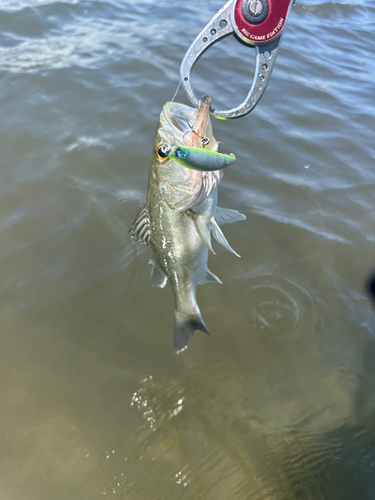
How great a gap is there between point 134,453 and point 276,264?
224 cm

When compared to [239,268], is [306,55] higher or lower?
higher

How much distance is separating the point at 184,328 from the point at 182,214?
98 cm

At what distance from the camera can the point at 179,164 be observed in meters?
2.15

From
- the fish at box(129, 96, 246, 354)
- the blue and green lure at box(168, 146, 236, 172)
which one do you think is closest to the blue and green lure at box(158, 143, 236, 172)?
the blue and green lure at box(168, 146, 236, 172)

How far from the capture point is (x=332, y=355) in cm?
302

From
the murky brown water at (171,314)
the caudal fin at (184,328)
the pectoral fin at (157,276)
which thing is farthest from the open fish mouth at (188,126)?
the murky brown water at (171,314)

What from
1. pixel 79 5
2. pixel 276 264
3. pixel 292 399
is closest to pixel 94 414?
pixel 292 399

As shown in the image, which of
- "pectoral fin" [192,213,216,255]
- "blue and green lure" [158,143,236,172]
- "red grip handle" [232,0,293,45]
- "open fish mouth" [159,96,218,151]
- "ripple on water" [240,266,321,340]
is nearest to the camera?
"blue and green lure" [158,143,236,172]

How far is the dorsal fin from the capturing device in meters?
2.58

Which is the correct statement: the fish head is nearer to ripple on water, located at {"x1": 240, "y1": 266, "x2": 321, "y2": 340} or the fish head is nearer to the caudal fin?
the caudal fin

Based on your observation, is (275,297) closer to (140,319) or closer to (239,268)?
(239,268)

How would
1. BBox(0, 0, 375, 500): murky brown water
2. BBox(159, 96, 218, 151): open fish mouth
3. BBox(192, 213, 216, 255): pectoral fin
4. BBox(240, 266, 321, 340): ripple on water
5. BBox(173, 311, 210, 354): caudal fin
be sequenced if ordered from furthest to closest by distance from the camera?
BBox(240, 266, 321, 340): ripple on water < BBox(173, 311, 210, 354): caudal fin < BBox(0, 0, 375, 500): murky brown water < BBox(192, 213, 216, 255): pectoral fin < BBox(159, 96, 218, 151): open fish mouth

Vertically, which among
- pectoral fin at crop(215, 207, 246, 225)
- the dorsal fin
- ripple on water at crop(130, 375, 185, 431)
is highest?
pectoral fin at crop(215, 207, 246, 225)

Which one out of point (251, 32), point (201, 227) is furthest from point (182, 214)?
point (251, 32)
